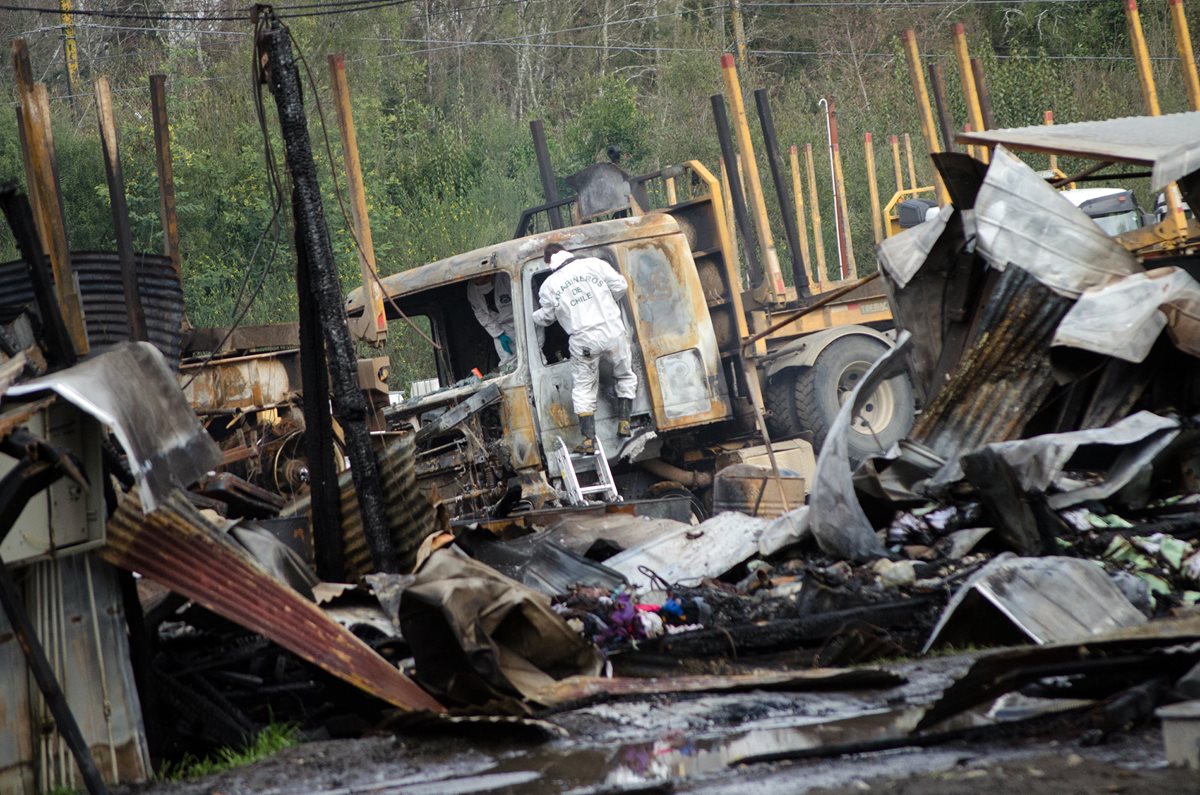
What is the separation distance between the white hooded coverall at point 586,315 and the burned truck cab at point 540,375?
17 centimetres

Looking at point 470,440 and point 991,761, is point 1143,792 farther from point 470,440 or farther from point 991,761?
point 470,440

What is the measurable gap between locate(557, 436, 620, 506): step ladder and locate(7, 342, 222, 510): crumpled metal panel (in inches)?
→ 233

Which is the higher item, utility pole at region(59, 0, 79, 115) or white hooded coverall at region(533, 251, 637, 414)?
utility pole at region(59, 0, 79, 115)

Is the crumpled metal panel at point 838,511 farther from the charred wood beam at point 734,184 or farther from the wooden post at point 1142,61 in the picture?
the wooden post at point 1142,61

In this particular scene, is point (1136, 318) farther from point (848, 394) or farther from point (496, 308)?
point (496, 308)

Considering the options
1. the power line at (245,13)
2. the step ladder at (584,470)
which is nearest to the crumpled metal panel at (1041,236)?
the step ladder at (584,470)

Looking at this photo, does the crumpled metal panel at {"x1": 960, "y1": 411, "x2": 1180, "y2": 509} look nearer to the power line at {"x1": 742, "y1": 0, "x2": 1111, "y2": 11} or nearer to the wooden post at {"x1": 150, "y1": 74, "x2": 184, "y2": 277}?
the wooden post at {"x1": 150, "y1": 74, "x2": 184, "y2": 277}

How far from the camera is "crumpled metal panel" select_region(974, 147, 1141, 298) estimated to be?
8.07m

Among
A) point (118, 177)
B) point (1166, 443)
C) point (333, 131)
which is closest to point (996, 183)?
point (1166, 443)

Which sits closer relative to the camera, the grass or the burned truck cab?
the grass

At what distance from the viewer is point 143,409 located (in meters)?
4.51

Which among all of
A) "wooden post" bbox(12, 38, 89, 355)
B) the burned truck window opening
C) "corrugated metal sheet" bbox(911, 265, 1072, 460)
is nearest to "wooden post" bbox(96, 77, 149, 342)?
"wooden post" bbox(12, 38, 89, 355)

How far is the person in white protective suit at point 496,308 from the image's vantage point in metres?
11.7

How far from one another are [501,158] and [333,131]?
3730 mm
